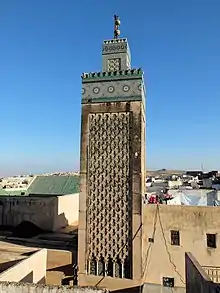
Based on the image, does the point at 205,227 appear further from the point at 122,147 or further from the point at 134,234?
the point at 122,147

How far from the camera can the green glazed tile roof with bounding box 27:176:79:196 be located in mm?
16828

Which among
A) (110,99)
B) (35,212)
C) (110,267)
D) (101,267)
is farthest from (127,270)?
(35,212)

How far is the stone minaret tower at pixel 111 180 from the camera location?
7645mm

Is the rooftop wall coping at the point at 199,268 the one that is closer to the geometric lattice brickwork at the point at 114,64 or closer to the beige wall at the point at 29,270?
the beige wall at the point at 29,270

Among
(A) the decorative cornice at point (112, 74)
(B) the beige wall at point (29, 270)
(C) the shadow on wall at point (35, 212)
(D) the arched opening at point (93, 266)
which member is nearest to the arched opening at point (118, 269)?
(D) the arched opening at point (93, 266)

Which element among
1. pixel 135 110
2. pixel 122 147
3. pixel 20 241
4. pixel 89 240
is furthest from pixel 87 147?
pixel 20 241

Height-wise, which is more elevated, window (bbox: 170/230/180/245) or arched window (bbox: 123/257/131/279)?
window (bbox: 170/230/180/245)

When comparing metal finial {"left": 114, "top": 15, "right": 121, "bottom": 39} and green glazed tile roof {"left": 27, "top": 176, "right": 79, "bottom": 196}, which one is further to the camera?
green glazed tile roof {"left": 27, "top": 176, "right": 79, "bottom": 196}

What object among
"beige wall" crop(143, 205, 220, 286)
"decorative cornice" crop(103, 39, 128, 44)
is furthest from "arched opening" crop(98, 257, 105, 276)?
"decorative cornice" crop(103, 39, 128, 44)

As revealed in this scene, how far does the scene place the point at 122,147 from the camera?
7.89m

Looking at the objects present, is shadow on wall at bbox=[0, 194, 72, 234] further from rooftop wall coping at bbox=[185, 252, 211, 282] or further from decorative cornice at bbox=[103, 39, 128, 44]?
rooftop wall coping at bbox=[185, 252, 211, 282]

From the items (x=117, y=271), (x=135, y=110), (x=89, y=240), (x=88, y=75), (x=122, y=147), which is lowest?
(x=117, y=271)

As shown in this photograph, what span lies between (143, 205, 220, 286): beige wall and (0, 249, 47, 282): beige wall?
269cm

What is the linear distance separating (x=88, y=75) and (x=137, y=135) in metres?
2.28
